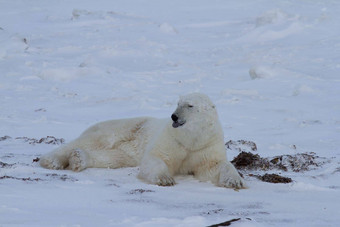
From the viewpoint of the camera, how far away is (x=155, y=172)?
4480mm

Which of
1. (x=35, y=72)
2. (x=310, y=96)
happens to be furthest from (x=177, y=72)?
(x=310, y=96)

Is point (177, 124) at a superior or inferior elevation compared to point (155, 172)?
superior

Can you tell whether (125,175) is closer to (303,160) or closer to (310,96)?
(303,160)

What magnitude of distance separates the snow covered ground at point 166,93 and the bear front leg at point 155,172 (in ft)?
0.34

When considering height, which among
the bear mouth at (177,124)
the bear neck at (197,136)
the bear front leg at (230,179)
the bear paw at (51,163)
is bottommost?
the bear front leg at (230,179)

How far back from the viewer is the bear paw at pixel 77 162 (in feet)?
16.8

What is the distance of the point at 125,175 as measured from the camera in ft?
16.1

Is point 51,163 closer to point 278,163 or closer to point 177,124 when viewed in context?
point 177,124

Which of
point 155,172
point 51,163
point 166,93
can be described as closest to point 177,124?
point 155,172

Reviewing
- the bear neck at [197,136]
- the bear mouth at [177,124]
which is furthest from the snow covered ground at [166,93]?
the bear mouth at [177,124]

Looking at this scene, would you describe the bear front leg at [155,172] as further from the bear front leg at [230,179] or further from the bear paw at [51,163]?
the bear paw at [51,163]

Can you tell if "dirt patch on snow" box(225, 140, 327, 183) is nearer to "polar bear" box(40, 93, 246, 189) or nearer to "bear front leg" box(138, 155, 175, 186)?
"polar bear" box(40, 93, 246, 189)

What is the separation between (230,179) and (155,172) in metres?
0.62

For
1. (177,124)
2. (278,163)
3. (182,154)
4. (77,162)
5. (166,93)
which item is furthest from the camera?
(166,93)
